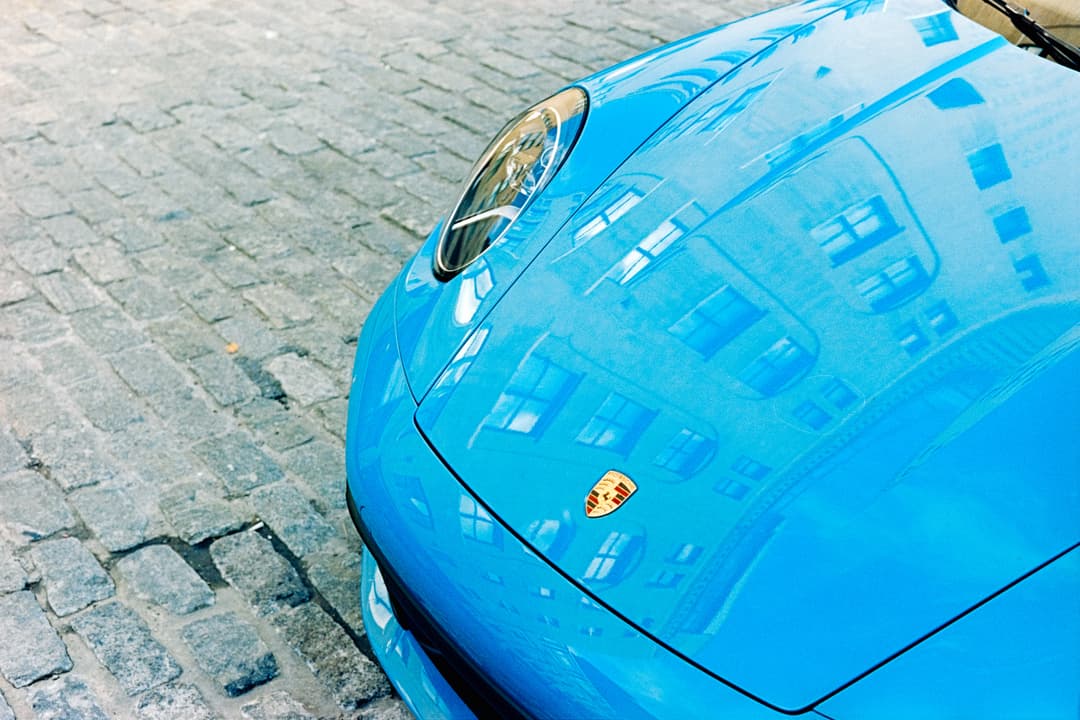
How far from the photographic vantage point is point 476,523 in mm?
1742

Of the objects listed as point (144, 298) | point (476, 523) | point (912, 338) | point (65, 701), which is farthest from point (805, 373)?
point (144, 298)

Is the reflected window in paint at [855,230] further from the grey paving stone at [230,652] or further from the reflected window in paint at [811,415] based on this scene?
the grey paving stone at [230,652]

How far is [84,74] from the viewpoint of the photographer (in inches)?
201

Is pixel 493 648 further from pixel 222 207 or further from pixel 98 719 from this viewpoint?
pixel 222 207

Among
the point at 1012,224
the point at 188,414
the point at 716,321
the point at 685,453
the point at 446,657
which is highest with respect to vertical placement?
the point at 1012,224

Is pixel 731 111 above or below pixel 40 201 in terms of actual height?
above

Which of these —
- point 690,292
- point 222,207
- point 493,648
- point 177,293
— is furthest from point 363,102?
point 493,648

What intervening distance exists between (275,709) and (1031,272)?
1.65 meters

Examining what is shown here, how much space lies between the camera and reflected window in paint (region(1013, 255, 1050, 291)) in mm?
1796

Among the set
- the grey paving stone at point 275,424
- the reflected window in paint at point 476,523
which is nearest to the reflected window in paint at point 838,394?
the reflected window in paint at point 476,523

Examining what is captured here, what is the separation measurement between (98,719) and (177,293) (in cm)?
165

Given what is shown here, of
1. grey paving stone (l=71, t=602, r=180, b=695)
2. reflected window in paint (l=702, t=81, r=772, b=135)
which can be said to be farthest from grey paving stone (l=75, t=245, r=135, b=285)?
reflected window in paint (l=702, t=81, r=772, b=135)

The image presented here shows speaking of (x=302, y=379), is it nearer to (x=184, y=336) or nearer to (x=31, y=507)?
(x=184, y=336)

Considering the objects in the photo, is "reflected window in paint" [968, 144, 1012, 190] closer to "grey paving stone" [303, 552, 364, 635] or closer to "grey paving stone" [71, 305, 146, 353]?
"grey paving stone" [303, 552, 364, 635]
